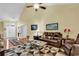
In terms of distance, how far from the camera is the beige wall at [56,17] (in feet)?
7.26

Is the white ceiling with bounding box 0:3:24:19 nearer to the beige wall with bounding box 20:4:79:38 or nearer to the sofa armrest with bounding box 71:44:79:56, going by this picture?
the beige wall with bounding box 20:4:79:38

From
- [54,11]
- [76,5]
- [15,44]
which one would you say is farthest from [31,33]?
[76,5]

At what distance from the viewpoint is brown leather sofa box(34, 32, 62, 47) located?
2254 mm

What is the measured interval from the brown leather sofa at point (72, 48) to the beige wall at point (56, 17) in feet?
0.38

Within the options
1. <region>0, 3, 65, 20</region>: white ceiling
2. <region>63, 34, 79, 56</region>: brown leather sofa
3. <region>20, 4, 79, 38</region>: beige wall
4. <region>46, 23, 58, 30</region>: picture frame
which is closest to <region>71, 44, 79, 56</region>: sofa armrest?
<region>63, 34, 79, 56</region>: brown leather sofa

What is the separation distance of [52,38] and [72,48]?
349 millimetres

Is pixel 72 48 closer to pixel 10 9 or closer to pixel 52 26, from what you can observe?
pixel 52 26

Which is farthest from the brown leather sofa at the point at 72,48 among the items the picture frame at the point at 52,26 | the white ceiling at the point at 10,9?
the white ceiling at the point at 10,9

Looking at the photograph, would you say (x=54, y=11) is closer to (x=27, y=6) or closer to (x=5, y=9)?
(x=27, y=6)

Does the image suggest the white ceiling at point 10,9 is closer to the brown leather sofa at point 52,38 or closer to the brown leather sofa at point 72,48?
the brown leather sofa at point 52,38

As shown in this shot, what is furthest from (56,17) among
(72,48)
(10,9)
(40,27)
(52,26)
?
(10,9)

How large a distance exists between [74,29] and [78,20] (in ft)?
0.51

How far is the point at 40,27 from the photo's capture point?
226cm

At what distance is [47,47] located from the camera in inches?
88.2
